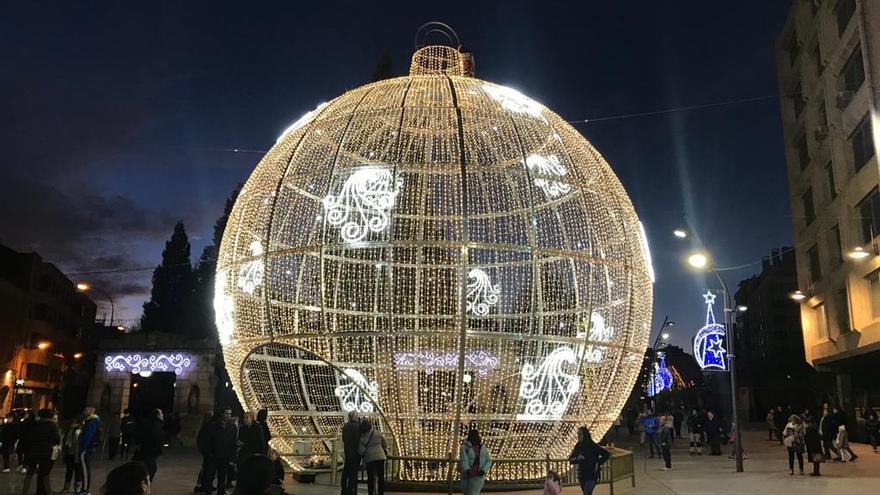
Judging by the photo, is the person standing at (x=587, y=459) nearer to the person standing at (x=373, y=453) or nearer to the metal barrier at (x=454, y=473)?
the metal barrier at (x=454, y=473)

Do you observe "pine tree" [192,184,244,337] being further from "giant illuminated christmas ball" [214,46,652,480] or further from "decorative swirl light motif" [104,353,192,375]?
"giant illuminated christmas ball" [214,46,652,480]

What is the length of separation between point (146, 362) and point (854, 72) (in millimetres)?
26920

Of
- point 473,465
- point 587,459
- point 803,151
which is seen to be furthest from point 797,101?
point 473,465

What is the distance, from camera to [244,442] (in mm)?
10125

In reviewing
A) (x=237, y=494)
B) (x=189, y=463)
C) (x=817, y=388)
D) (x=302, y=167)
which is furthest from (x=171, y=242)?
(x=237, y=494)

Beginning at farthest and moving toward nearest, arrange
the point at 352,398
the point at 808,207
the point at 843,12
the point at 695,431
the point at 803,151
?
1. the point at 803,151
2. the point at 808,207
3. the point at 843,12
4. the point at 695,431
5. the point at 352,398

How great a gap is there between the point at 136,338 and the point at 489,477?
21.2 meters

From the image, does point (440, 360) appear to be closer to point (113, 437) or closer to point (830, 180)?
point (113, 437)

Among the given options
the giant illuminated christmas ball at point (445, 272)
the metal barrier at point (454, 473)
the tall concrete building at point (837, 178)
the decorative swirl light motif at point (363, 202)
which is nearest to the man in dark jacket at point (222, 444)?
the giant illuminated christmas ball at point (445, 272)

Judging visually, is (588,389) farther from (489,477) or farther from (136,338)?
(136,338)

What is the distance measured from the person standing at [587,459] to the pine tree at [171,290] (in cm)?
3758

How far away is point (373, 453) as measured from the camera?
959 centimetres

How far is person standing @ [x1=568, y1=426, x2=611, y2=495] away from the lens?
952cm

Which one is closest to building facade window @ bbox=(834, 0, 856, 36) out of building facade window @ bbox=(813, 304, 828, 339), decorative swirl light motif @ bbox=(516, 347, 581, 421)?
building facade window @ bbox=(813, 304, 828, 339)
